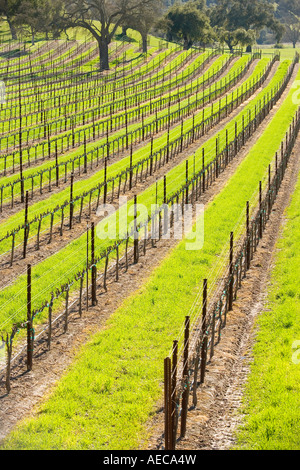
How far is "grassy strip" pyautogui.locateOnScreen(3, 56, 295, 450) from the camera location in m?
12.3

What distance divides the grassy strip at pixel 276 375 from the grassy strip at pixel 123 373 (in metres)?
2.05

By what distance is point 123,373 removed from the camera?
1476cm

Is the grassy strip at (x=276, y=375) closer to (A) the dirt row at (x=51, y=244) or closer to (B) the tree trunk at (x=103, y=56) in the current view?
(A) the dirt row at (x=51, y=244)

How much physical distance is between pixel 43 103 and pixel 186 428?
49.7m

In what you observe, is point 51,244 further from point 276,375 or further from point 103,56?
point 103,56

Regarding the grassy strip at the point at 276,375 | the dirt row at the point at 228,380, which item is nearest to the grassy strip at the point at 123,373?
the dirt row at the point at 228,380

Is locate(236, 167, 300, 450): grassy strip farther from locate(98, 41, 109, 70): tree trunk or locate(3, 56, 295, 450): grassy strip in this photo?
locate(98, 41, 109, 70): tree trunk

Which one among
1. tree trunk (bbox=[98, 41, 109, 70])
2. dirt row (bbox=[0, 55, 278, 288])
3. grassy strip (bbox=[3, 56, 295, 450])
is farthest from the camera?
tree trunk (bbox=[98, 41, 109, 70])

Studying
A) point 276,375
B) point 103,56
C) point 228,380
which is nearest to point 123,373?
point 228,380

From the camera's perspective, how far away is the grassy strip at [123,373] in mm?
12305

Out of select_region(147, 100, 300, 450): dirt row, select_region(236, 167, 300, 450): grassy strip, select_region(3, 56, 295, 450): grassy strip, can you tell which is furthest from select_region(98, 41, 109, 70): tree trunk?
select_region(236, 167, 300, 450): grassy strip

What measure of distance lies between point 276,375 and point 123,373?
343cm

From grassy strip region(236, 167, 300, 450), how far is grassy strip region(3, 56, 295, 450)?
2047 millimetres

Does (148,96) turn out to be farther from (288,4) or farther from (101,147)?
(288,4)
